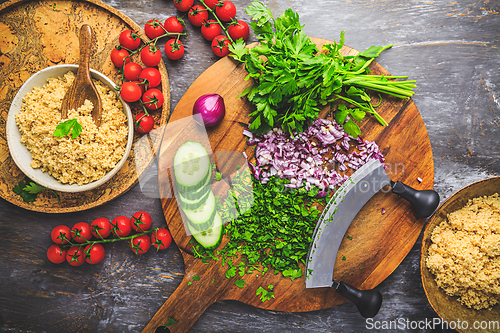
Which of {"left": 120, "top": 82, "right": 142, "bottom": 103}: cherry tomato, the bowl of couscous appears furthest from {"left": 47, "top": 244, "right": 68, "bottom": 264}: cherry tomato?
the bowl of couscous

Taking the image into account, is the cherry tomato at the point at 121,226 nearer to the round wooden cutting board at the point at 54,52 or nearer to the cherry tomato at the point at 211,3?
the round wooden cutting board at the point at 54,52

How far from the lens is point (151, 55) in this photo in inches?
69.6

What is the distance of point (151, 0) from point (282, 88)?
1309 millimetres

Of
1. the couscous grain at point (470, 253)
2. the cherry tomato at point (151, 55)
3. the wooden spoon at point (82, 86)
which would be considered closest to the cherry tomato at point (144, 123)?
the wooden spoon at point (82, 86)

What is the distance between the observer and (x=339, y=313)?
198cm

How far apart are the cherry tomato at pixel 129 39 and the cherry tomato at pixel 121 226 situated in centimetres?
125

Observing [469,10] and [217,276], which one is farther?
[469,10]

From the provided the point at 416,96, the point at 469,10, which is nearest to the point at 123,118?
the point at 416,96

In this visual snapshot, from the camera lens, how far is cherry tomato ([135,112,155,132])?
174 centimetres

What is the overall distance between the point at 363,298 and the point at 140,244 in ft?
5.22

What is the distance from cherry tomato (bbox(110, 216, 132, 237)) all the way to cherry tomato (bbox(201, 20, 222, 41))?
1497 millimetres

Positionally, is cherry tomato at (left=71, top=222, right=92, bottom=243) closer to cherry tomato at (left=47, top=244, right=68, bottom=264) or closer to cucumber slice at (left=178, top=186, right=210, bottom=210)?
cherry tomato at (left=47, top=244, right=68, bottom=264)

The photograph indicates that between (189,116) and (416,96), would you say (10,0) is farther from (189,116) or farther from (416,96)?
(416,96)

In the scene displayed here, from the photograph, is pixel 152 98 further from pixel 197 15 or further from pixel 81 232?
pixel 81 232
